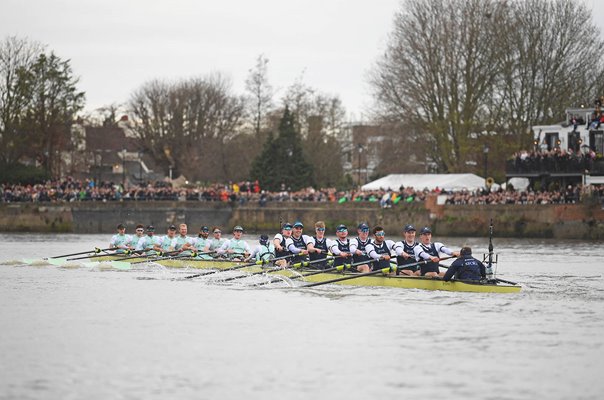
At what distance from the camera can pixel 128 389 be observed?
17.1m

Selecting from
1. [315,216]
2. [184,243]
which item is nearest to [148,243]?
[184,243]

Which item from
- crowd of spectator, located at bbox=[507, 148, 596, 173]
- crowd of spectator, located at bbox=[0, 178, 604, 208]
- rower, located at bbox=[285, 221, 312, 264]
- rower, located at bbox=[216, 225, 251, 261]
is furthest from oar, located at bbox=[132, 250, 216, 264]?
crowd of spectator, located at bbox=[507, 148, 596, 173]

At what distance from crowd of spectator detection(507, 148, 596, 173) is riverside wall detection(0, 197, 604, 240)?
246 cm

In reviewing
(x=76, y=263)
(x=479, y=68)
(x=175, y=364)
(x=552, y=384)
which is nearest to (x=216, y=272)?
(x=76, y=263)

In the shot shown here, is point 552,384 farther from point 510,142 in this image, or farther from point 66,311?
point 510,142

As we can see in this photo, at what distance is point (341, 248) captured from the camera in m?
28.4

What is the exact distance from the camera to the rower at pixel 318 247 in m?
29.0

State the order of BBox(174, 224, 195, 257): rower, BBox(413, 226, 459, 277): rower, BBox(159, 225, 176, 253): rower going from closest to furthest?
1. BBox(413, 226, 459, 277): rower
2. BBox(174, 224, 195, 257): rower
3. BBox(159, 225, 176, 253): rower

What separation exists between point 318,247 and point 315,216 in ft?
101

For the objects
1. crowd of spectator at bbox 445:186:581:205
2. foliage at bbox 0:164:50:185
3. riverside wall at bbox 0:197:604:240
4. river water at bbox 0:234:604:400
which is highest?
foliage at bbox 0:164:50:185

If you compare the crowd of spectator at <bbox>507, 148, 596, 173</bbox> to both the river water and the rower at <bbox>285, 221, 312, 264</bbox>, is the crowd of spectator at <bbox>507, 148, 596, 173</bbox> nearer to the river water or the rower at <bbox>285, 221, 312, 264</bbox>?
the river water

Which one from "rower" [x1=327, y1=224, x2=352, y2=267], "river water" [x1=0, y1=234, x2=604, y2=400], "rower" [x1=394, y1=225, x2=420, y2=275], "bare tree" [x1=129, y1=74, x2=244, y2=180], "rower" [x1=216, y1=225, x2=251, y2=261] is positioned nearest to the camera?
"river water" [x1=0, y1=234, x2=604, y2=400]

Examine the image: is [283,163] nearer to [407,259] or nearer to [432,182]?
[432,182]

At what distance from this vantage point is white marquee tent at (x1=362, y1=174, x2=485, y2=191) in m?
57.9
